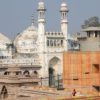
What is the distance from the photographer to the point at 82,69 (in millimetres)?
16656

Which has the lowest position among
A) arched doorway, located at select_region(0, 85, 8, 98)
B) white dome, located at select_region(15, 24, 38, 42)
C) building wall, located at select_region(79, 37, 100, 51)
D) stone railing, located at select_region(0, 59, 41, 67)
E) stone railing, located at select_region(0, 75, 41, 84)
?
arched doorway, located at select_region(0, 85, 8, 98)

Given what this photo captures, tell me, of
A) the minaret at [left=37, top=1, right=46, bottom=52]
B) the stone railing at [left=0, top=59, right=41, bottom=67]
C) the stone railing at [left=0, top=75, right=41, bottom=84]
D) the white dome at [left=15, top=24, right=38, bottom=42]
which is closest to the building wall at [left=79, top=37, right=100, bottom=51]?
the stone railing at [left=0, top=75, right=41, bottom=84]

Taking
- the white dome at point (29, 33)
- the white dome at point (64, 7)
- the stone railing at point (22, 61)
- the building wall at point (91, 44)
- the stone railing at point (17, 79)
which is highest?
the white dome at point (64, 7)

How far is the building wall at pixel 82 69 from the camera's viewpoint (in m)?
16.1

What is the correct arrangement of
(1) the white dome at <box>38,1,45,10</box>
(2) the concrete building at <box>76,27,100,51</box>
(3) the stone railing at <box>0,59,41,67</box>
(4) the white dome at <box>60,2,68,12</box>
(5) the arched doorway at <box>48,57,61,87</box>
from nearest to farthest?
(2) the concrete building at <box>76,27,100,51</box>, (3) the stone railing at <box>0,59,41,67</box>, (1) the white dome at <box>38,1,45,10</box>, (5) the arched doorway at <box>48,57,61,87</box>, (4) the white dome at <box>60,2,68,12</box>

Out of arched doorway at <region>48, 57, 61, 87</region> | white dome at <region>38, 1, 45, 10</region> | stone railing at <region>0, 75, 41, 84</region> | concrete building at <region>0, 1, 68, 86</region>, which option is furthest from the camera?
arched doorway at <region>48, 57, 61, 87</region>

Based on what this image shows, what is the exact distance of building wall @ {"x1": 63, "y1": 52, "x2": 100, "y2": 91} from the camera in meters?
16.1

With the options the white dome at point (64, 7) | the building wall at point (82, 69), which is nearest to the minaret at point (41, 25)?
the white dome at point (64, 7)

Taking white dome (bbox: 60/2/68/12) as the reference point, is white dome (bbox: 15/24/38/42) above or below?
below

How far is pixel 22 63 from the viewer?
45.3 m

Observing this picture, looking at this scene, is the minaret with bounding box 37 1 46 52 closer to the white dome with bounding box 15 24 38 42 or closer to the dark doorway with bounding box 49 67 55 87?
the dark doorway with bounding box 49 67 55 87

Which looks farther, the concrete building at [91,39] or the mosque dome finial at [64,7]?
the mosque dome finial at [64,7]

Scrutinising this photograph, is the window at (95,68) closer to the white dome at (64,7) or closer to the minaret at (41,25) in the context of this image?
the minaret at (41,25)

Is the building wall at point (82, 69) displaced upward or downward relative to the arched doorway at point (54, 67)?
downward
